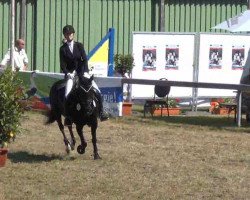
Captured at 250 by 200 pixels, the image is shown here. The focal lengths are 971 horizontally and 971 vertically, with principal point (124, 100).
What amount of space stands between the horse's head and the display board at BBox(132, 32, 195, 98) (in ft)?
32.6

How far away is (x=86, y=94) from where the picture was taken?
14.7 meters

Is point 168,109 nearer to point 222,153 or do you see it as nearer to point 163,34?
point 163,34

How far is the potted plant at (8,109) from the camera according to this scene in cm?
1385

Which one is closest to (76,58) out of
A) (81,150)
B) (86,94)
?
(86,94)

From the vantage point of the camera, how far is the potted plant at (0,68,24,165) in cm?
1385

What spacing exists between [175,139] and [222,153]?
2.09 metres

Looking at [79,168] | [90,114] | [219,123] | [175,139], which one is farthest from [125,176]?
[219,123]

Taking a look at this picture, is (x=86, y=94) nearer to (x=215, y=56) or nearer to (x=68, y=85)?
(x=68, y=85)

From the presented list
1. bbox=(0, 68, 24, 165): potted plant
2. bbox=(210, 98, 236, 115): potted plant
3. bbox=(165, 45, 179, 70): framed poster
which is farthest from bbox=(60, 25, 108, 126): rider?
bbox=(165, 45, 179, 70): framed poster

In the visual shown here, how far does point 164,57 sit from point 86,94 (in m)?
10.4

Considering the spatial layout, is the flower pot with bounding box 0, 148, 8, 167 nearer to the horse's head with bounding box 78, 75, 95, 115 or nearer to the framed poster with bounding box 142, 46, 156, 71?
the horse's head with bounding box 78, 75, 95, 115

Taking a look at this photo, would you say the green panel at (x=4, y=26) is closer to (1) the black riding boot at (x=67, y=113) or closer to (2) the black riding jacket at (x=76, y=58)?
(2) the black riding jacket at (x=76, y=58)

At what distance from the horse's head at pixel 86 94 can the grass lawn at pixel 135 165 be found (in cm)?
79

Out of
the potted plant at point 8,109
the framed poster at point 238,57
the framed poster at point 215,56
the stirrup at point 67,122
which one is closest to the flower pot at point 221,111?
the framed poster at point 215,56
